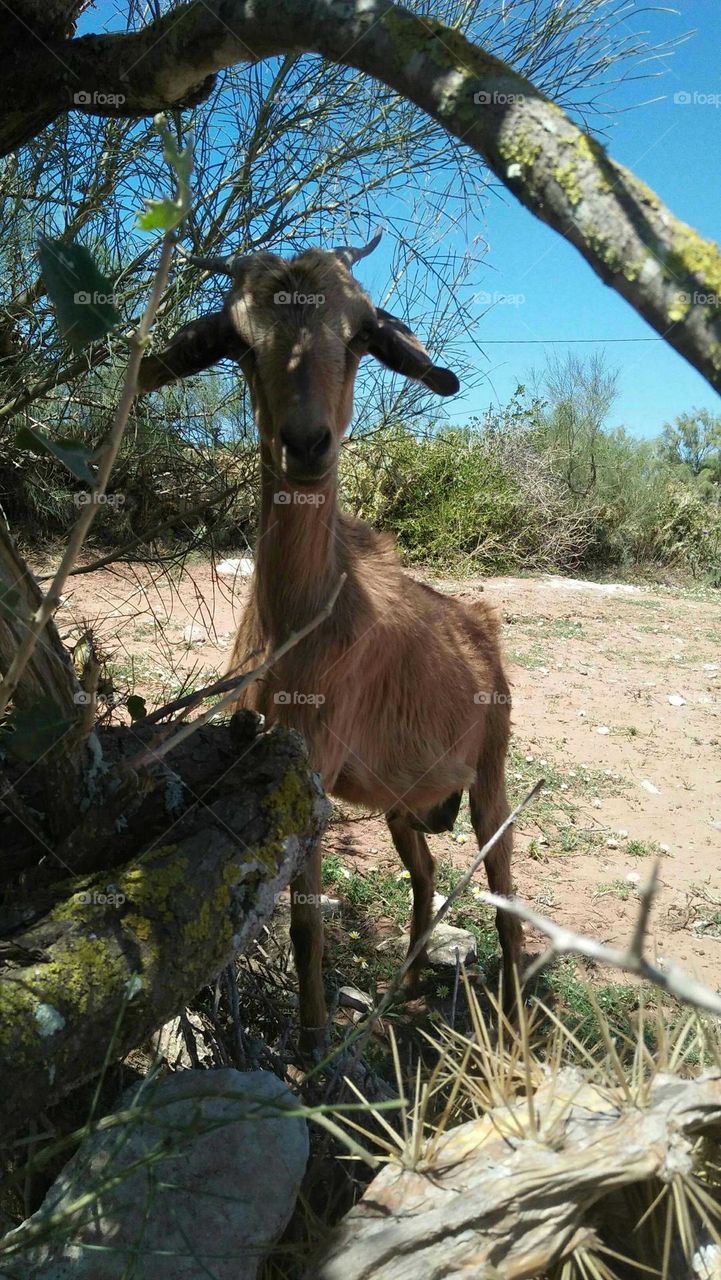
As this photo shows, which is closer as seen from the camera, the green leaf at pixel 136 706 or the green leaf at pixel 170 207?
the green leaf at pixel 170 207

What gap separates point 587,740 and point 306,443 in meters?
5.59

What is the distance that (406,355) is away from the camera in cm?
360

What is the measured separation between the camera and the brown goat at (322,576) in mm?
3326

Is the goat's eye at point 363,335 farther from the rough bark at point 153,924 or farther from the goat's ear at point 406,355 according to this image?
the rough bark at point 153,924

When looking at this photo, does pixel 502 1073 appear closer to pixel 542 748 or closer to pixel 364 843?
pixel 364 843

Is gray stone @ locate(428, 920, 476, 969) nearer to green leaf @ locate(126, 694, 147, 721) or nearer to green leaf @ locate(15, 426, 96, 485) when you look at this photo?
green leaf @ locate(126, 694, 147, 721)

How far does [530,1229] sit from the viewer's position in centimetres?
161

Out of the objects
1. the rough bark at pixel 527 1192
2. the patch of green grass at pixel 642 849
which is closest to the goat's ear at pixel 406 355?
the rough bark at pixel 527 1192

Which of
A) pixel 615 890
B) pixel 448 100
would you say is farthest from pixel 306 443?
pixel 615 890

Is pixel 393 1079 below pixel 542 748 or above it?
below

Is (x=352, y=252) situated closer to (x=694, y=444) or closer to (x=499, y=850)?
(x=499, y=850)

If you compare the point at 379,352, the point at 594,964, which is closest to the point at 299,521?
the point at 379,352

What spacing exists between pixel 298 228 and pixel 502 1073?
4229 mm

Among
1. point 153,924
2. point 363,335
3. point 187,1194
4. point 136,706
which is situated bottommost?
point 187,1194
